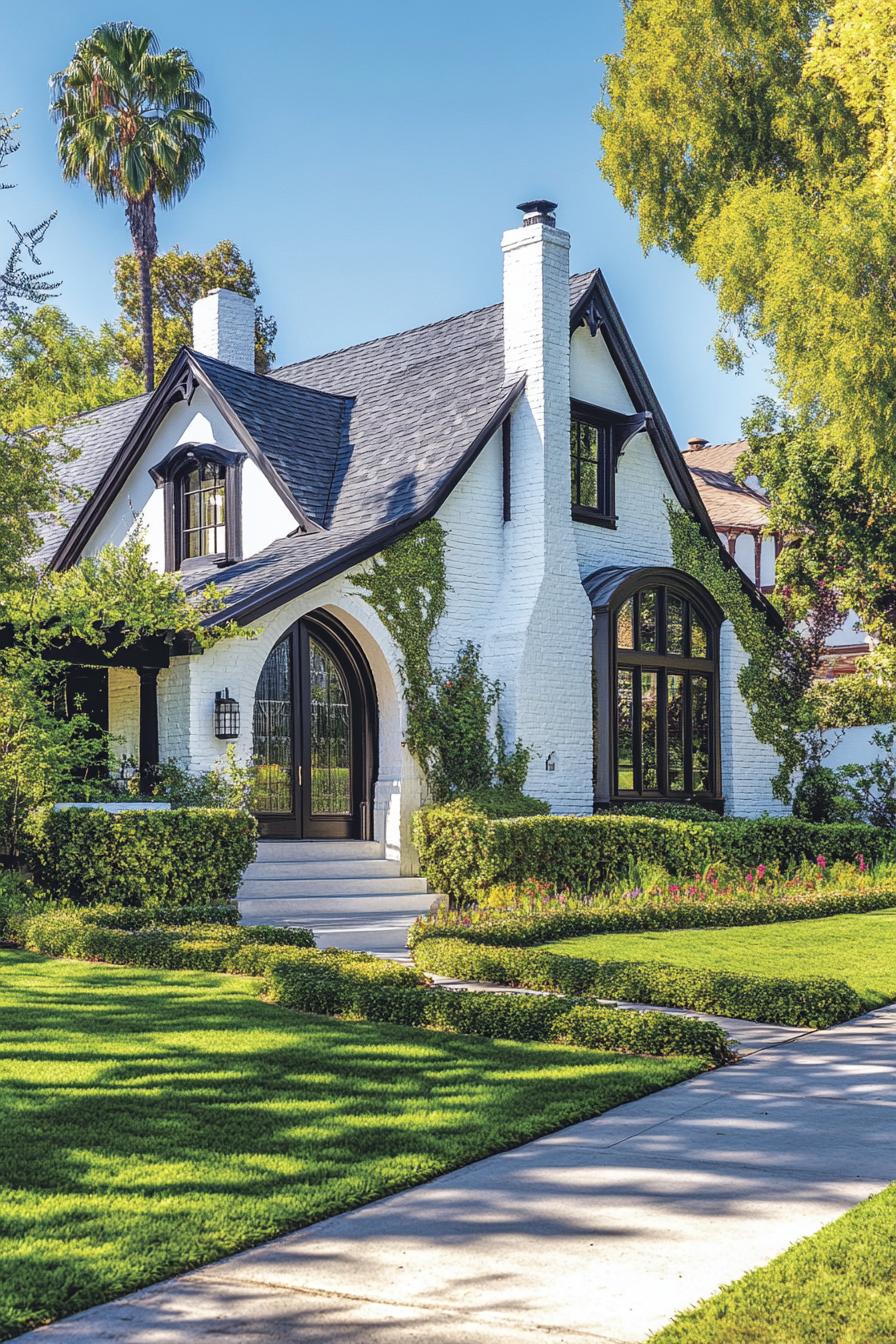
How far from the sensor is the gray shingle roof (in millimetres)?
18781

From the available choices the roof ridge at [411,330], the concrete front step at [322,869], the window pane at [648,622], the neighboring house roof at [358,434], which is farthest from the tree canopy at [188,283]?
the concrete front step at [322,869]

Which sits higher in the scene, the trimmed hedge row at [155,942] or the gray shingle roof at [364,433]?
the gray shingle roof at [364,433]

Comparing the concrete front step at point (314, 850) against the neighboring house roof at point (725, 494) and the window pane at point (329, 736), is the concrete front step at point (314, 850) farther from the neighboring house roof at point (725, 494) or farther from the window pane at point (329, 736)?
the neighboring house roof at point (725, 494)

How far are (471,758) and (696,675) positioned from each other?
16.7ft

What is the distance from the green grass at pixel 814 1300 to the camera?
3.88 m

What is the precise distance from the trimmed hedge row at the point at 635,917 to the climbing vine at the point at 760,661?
7.17m

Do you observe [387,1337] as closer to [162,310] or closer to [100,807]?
[100,807]

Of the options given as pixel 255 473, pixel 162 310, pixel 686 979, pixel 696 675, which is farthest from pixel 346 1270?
pixel 162 310

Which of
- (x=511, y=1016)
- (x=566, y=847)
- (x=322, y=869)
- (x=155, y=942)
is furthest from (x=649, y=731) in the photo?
(x=511, y=1016)

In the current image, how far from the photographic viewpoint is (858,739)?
971 inches

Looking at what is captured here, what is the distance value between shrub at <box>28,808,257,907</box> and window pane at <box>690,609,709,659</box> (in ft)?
33.7

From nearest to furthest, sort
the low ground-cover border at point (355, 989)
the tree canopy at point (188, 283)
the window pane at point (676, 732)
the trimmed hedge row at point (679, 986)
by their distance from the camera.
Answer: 1. the low ground-cover border at point (355, 989)
2. the trimmed hedge row at point (679, 986)
3. the window pane at point (676, 732)
4. the tree canopy at point (188, 283)

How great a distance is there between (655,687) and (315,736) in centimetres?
570

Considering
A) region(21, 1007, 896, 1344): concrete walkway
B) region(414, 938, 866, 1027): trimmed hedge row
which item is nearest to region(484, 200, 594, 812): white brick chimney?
region(414, 938, 866, 1027): trimmed hedge row
